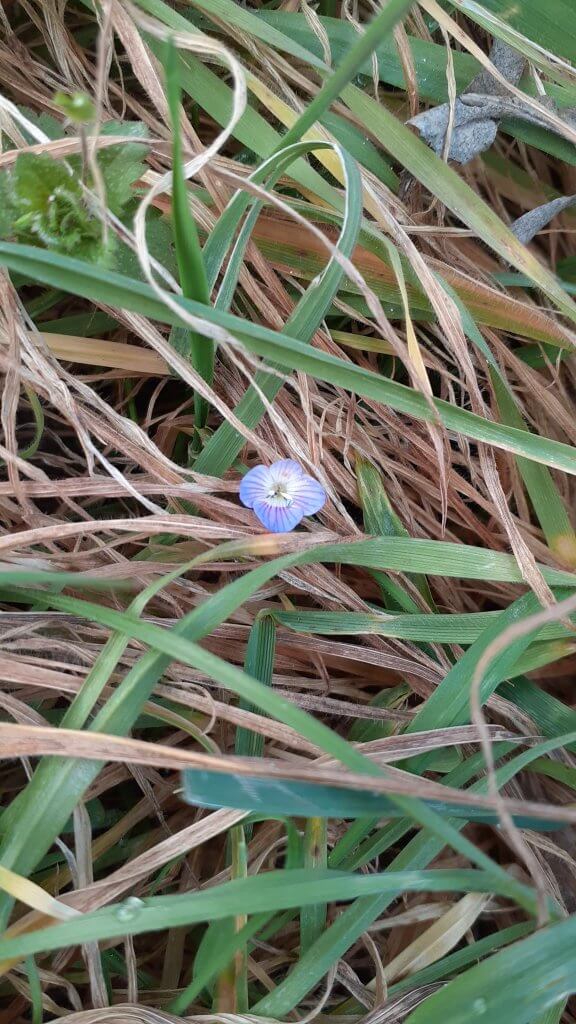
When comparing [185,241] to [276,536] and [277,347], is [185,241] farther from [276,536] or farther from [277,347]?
[276,536]

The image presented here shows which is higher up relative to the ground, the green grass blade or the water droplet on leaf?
the green grass blade

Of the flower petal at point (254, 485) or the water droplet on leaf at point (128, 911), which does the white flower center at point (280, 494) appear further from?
the water droplet on leaf at point (128, 911)

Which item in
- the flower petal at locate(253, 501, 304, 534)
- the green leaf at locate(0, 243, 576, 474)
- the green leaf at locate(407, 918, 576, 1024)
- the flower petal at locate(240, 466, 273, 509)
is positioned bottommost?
the green leaf at locate(407, 918, 576, 1024)

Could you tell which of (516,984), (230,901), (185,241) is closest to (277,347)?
(185,241)

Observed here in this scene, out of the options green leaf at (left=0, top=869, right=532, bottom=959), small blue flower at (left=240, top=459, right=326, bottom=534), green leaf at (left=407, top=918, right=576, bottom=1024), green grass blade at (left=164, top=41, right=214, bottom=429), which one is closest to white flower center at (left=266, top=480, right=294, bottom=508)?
small blue flower at (left=240, top=459, right=326, bottom=534)

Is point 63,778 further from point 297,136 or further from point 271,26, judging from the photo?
point 271,26

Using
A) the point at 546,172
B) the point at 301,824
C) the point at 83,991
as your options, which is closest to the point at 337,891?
the point at 301,824

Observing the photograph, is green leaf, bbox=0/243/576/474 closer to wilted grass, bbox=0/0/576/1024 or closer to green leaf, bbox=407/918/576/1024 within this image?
wilted grass, bbox=0/0/576/1024
